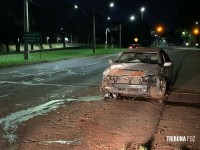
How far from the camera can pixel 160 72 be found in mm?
10008

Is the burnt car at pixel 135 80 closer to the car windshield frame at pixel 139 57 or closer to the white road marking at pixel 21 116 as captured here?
the car windshield frame at pixel 139 57

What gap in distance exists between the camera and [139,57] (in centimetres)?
1155

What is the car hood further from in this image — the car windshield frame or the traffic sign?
the traffic sign

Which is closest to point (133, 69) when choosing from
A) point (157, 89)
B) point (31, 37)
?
point (157, 89)

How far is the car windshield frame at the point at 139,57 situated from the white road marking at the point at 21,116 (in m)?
1.74

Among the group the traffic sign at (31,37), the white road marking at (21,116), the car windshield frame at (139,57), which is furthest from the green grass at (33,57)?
the white road marking at (21,116)

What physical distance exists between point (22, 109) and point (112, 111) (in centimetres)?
241

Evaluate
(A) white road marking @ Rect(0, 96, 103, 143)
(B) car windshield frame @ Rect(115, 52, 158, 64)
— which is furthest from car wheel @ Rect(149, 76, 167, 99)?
(A) white road marking @ Rect(0, 96, 103, 143)

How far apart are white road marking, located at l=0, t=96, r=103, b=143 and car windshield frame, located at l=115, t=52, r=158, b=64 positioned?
1737 millimetres

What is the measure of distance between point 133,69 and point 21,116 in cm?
367

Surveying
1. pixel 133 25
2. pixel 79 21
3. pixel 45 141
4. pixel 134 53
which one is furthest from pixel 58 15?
pixel 45 141

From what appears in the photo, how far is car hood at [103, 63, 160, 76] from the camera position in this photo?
967cm

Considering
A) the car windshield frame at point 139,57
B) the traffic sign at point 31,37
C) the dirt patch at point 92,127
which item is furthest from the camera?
the traffic sign at point 31,37

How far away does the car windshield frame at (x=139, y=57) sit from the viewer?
11.1 metres
